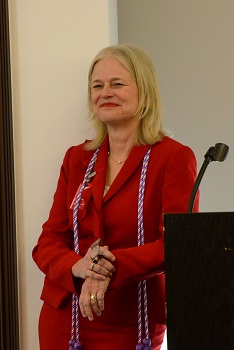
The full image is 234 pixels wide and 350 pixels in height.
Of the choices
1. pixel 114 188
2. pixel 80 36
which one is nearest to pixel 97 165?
pixel 114 188

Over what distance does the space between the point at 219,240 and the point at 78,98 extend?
104cm

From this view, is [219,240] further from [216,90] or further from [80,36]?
[216,90]

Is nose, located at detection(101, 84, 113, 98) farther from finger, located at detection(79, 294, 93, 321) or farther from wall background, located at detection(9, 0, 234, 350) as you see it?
finger, located at detection(79, 294, 93, 321)

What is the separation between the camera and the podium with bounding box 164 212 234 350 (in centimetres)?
80

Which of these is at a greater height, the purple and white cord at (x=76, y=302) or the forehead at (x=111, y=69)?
the forehead at (x=111, y=69)

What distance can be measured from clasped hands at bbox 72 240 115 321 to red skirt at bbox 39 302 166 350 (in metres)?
0.14

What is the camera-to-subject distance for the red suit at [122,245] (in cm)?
137

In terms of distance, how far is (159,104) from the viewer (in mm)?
1526

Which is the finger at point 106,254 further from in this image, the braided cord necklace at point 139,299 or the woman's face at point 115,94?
the woman's face at point 115,94

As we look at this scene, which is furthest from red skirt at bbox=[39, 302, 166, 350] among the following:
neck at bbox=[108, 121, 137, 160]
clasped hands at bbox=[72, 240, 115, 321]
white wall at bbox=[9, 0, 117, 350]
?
neck at bbox=[108, 121, 137, 160]

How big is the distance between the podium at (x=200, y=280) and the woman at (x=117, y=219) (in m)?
0.47

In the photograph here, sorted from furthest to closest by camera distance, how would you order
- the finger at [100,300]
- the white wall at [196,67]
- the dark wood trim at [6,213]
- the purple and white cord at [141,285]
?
the white wall at [196,67]
the dark wood trim at [6,213]
the purple and white cord at [141,285]
the finger at [100,300]

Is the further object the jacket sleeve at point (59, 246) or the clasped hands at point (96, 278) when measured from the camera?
the jacket sleeve at point (59, 246)

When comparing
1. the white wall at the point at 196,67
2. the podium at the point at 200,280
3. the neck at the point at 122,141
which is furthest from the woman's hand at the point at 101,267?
the white wall at the point at 196,67
